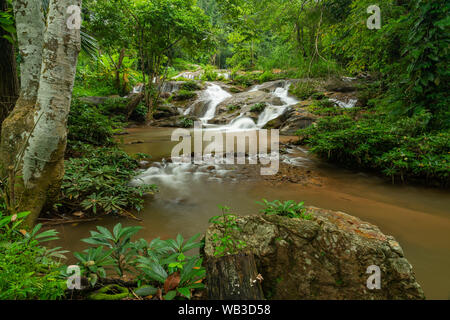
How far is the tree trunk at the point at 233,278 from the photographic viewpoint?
102 centimetres

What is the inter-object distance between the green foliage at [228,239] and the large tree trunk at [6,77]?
4.10 meters

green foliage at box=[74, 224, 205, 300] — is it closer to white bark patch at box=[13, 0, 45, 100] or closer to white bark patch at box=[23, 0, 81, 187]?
white bark patch at box=[23, 0, 81, 187]

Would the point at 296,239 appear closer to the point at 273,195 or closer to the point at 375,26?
the point at 273,195

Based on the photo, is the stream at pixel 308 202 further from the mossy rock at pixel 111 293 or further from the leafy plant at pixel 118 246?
the mossy rock at pixel 111 293

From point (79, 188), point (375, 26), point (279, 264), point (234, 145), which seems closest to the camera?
point (279, 264)

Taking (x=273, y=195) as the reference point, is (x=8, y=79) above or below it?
above

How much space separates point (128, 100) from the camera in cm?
1113

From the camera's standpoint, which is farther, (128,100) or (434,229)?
(128,100)

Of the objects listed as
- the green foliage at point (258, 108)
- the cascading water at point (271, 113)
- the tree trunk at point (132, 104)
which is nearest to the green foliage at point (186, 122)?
the tree trunk at point (132, 104)

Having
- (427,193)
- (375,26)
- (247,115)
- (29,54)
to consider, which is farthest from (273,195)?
(247,115)

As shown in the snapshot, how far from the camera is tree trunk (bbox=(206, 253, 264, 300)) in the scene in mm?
1021

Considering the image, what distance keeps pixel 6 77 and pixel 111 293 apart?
4.34 m

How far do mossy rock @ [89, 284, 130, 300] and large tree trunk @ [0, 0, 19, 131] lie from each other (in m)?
3.96

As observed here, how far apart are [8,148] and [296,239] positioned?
2968mm
